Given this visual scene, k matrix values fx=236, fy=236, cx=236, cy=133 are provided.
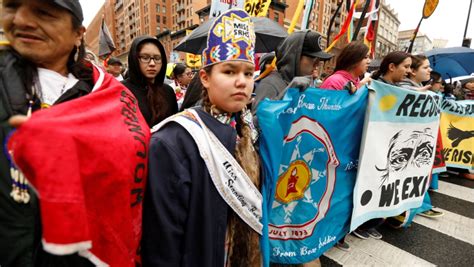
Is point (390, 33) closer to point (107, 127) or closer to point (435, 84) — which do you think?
point (435, 84)

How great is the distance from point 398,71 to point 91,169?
141 inches

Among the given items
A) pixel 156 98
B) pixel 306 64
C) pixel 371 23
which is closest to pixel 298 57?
pixel 306 64

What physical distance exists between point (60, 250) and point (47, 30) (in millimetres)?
804

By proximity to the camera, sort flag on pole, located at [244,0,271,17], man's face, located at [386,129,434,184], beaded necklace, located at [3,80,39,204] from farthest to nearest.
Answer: flag on pole, located at [244,0,271,17]
man's face, located at [386,129,434,184]
beaded necklace, located at [3,80,39,204]

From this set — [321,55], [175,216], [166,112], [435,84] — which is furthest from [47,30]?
[435,84]

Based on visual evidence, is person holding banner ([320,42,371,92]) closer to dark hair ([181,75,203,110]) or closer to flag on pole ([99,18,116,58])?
dark hair ([181,75,203,110])

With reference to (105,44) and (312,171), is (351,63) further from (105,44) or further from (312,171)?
(105,44)

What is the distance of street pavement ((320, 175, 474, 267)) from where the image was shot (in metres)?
2.55

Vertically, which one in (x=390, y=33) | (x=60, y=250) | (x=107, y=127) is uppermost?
(x=390, y=33)

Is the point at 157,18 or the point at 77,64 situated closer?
the point at 77,64

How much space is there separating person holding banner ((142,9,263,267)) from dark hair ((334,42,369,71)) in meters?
1.82

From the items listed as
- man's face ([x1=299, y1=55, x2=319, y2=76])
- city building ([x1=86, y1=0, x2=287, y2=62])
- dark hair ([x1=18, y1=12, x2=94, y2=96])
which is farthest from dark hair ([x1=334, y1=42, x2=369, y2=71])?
city building ([x1=86, y1=0, x2=287, y2=62])

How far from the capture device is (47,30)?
35.8 inches

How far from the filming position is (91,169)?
0.78 m
